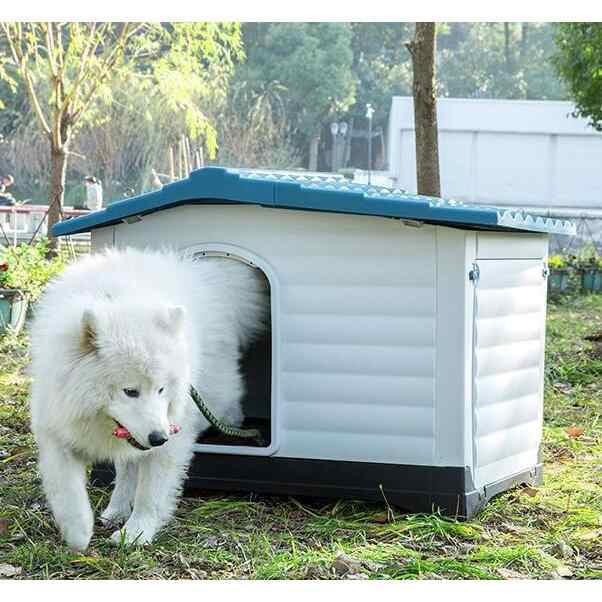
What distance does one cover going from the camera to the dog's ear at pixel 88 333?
3.58 meters

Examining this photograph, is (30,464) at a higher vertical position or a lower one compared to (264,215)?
lower

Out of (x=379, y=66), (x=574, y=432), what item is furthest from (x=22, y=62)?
(x=379, y=66)

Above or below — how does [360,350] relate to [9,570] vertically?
above

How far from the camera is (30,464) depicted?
530 cm

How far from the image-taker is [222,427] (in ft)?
14.8

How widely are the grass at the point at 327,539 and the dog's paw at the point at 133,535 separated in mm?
44

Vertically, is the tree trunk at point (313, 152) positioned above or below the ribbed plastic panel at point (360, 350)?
above

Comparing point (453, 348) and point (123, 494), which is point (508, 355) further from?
point (123, 494)

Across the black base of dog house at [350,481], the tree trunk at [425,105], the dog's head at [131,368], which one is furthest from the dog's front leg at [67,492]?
the tree trunk at [425,105]

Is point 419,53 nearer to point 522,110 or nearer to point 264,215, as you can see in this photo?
point 264,215

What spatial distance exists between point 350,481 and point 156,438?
1.19 m

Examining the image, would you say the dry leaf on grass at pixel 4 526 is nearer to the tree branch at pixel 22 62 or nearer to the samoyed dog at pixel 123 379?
the samoyed dog at pixel 123 379
